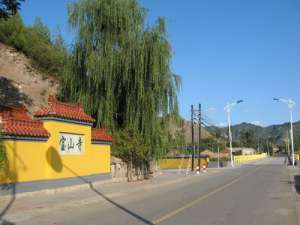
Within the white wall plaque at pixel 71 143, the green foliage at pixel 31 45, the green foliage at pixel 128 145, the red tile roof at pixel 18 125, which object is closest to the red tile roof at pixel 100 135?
the white wall plaque at pixel 71 143

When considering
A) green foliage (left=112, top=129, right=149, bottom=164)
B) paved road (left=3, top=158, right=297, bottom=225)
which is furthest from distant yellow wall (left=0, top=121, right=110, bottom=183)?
paved road (left=3, top=158, right=297, bottom=225)

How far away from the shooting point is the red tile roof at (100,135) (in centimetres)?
2614

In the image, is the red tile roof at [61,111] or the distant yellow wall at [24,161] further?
the red tile roof at [61,111]

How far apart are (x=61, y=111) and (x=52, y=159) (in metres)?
2.26

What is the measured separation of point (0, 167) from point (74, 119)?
6.11 meters

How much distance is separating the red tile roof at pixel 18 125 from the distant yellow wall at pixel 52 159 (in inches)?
13.8

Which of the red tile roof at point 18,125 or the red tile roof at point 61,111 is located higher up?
the red tile roof at point 61,111

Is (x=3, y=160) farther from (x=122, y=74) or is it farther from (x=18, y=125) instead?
(x=122, y=74)

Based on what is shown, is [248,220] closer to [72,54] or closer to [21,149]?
[21,149]

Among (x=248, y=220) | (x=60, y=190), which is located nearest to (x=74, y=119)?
(x=60, y=190)

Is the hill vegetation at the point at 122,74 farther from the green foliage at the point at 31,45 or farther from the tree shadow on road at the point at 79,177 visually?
the green foliage at the point at 31,45

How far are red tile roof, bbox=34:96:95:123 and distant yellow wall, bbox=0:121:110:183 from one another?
36cm

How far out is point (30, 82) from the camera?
44.8 meters

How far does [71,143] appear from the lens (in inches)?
918
